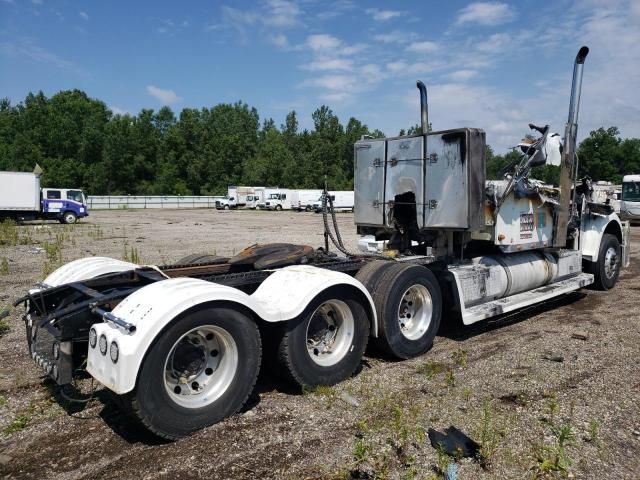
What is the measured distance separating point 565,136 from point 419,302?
401 centimetres

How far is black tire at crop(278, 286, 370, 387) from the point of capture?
4480mm

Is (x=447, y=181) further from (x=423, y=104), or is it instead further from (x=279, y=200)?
(x=279, y=200)

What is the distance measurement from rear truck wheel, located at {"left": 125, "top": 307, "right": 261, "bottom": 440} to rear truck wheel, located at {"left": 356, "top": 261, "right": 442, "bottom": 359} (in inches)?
65.9

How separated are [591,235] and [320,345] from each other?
6420 mm

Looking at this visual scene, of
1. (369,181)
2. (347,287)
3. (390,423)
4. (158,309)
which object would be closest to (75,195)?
(369,181)

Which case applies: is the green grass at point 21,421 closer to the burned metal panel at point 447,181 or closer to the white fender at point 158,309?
the white fender at point 158,309

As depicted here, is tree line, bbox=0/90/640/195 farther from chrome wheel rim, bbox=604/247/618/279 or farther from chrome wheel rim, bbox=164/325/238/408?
chrome wheel rim, bbox=164/325/238/408

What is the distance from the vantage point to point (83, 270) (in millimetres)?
5316

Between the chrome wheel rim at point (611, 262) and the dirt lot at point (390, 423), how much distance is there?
138 inches

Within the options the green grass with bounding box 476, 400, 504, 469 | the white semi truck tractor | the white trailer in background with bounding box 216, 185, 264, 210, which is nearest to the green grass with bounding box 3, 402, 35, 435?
the white semi truck tractor

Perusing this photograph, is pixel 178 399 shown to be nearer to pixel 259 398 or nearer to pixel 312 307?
pixel 259 398

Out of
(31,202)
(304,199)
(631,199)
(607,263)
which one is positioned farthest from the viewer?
(304,199)

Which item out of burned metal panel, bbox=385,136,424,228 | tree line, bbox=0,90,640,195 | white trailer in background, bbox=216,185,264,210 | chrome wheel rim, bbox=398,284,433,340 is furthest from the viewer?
tree line, bbox=0,90,640,195

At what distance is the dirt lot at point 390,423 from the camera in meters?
3.46
